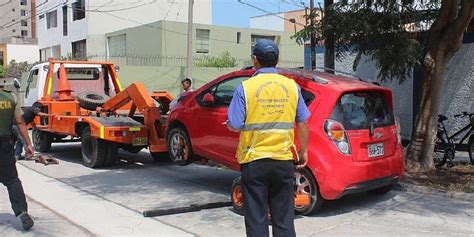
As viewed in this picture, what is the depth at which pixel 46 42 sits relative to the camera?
4869 cm

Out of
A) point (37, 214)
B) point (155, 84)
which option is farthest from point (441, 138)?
point (155, 84)

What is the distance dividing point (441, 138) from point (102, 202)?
6229 millimetres

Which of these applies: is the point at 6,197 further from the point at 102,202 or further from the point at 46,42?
the point at 46,42

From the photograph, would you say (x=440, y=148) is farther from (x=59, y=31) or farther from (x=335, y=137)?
(x=59, y=31)

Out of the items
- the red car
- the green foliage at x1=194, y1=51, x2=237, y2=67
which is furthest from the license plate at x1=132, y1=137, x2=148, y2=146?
the green foliage at x1=194, y1=51, x2=237, y2=67

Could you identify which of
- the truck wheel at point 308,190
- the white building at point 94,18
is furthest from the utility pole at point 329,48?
the white building at point 94,18

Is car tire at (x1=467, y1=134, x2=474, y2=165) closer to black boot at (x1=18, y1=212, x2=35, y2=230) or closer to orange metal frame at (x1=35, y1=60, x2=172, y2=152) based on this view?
orange metal frame at (x1=35, y1=60, x2=172, y2=152)

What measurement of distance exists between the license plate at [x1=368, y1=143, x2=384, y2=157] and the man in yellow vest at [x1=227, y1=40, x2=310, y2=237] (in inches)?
112

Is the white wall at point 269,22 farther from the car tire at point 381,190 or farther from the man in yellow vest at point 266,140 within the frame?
the man in yellow vest at point 266,140

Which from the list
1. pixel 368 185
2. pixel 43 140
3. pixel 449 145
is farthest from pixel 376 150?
pixel 43 140

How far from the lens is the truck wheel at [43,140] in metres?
13.6

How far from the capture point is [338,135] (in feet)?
21.6

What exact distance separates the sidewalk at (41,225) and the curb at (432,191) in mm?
4579

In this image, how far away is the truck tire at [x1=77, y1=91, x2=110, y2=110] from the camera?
39.7 ft
